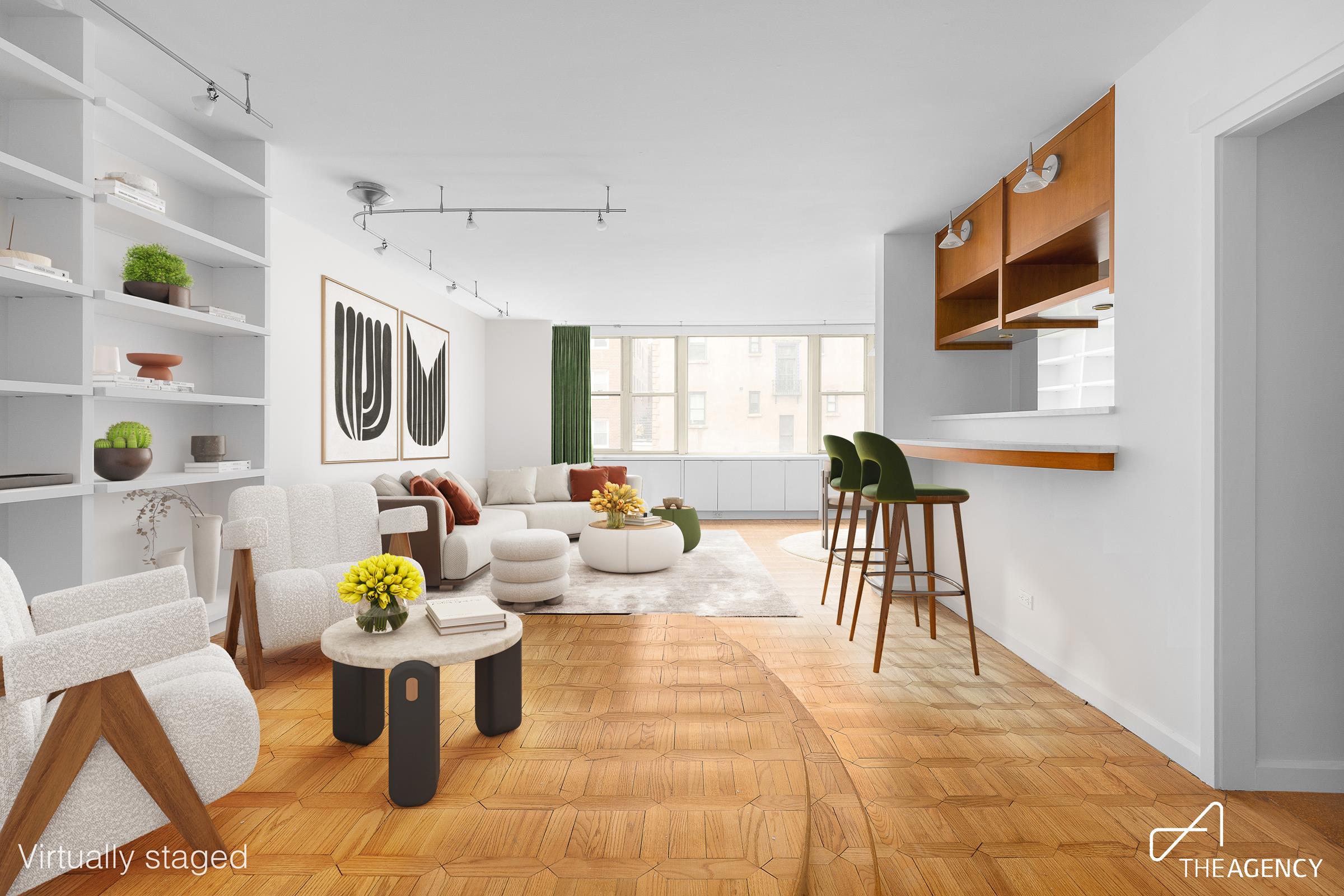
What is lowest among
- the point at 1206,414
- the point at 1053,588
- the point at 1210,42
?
the point at 1053,588

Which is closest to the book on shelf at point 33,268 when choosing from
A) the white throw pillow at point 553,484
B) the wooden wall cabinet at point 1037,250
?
the wooden wall cabinet at point 1037,250

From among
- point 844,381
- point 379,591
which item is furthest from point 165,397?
point 844,381

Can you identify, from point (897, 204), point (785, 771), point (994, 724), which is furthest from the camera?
point (897, 204)

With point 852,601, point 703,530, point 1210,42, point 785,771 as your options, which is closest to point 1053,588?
point 852,601

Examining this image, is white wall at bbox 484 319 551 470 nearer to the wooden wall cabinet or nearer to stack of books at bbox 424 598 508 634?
the wooden wall cabinet

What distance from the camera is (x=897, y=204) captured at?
13.4ft

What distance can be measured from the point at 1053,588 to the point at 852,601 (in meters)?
1.51

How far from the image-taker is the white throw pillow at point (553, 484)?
7.14 meters

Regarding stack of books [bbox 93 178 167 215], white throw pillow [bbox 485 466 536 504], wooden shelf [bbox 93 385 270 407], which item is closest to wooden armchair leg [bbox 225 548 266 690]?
wooden shelf [bbox 93 385 270 407]

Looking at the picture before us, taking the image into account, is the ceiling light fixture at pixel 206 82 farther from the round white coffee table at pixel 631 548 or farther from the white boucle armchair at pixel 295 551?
the round white coffee table at pixel 631 548

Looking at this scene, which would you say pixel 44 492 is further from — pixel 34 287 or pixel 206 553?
pixel 206 553

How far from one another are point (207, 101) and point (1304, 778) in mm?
4774

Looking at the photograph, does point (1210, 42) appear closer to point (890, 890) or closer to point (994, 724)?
point (994, 724)

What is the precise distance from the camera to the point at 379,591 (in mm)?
2188
